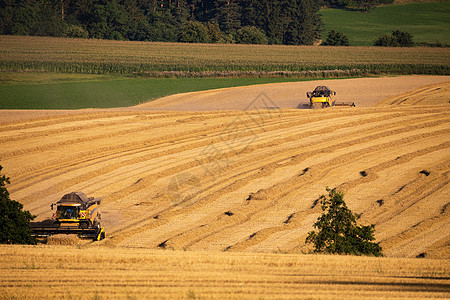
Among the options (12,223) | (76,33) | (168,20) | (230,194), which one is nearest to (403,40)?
(168,20)

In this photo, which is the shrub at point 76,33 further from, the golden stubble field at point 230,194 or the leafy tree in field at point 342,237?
the leafy tree in field at point 342,237

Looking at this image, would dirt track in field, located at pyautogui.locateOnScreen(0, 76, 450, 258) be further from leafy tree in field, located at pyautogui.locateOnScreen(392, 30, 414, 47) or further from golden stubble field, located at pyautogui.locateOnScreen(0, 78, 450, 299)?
leafy tree in field, located at pyautogui.locateOnScreen(392, 30, 414, 47)

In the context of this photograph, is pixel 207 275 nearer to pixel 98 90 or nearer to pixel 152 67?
pixel 98 90

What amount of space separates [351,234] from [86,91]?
142 ft

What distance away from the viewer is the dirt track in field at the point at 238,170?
17938mm

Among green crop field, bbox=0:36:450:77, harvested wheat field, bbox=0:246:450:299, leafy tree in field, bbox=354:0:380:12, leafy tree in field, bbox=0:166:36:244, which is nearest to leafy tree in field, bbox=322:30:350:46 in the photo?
green crop field, bbox=0:36:450:77

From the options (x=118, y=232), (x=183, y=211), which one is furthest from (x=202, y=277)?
(x=183, y=211)

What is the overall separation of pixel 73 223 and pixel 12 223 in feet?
5.77

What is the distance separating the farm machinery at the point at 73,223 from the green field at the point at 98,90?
92.9 ft

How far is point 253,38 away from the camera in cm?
11281

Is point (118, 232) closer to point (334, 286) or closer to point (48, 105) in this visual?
point (334, 286)

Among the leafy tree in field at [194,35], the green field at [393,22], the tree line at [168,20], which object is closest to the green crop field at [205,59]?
the leafy tree in field at [194,35]

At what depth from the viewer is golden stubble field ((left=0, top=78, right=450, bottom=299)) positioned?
38.5 ft

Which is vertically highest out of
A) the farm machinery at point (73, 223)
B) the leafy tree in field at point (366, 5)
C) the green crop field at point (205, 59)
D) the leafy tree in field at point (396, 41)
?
the leafy tree in field at point (366, 5)
